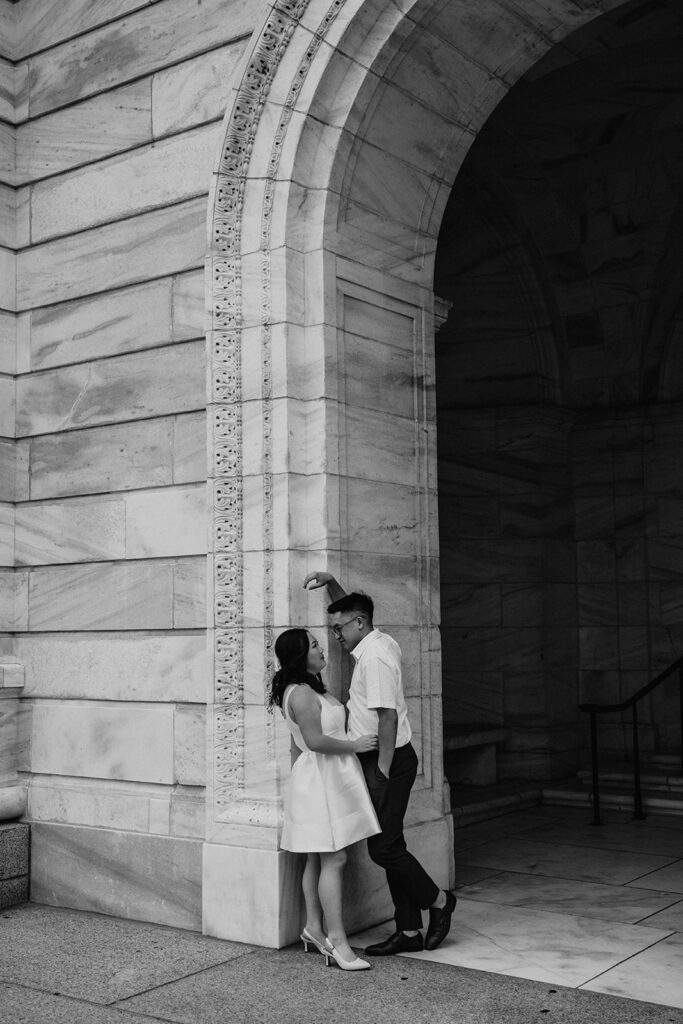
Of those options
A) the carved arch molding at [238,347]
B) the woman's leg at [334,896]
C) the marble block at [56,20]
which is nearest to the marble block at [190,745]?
the carved arch molding at [238,347]

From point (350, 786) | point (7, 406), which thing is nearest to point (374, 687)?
point (350, 786)

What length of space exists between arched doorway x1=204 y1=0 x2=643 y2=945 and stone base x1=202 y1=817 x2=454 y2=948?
0.6 inches

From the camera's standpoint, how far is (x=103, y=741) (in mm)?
6945

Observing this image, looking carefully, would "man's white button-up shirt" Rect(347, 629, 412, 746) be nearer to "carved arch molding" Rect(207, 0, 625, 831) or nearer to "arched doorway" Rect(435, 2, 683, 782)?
"carved arch molding" Rect(207, 0, 625, 831)

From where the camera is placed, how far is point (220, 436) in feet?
21.2

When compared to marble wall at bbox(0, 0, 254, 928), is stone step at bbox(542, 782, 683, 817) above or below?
below

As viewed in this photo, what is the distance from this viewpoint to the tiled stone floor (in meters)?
5.39

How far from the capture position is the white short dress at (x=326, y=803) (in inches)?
217

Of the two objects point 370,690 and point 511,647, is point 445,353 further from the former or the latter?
point 370,690

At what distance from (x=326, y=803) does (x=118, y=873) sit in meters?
1.87

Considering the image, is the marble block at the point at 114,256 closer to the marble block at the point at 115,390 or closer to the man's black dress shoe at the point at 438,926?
the marble block at the point at 115,390

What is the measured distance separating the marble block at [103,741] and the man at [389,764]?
1.48m

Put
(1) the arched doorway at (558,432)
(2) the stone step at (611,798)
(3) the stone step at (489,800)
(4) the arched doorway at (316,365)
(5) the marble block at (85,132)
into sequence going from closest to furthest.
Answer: (4) the arched doorway at (316,365)
(5) the marble block at (85,132)
(3) the stone step at (489,800)
(2) the stone step at (611,798)
(1) the arched doorway at (558,432)

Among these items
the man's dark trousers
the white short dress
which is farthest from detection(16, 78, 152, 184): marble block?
the man's dark trousers
